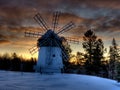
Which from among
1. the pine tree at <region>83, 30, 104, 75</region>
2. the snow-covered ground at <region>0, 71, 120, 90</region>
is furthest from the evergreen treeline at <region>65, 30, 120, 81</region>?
the snow-covered ground at <region>0, 71, 120, 90</region>

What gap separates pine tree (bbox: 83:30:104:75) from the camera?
61.5m

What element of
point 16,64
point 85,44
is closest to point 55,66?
point 85,44

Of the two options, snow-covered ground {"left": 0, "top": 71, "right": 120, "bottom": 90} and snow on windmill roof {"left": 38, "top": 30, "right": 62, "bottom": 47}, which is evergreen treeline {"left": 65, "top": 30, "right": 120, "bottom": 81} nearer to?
snow on windmill roof {"left": 38, "top": 30, "right": 62, "bottom": 47}

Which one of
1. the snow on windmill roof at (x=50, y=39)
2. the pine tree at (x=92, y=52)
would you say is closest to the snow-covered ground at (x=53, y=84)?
the snow on windmill roof at (x=50, y=39)

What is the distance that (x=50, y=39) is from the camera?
159 feet

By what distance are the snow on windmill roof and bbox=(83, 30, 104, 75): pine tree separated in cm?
1485

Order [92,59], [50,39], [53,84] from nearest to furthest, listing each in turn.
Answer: [53,84]
[50,39]
[92,59]

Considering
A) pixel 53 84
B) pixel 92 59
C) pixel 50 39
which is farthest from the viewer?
pixel 92 59

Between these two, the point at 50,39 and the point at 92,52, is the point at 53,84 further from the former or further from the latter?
the point at 92,52

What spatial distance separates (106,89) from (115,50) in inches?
2379

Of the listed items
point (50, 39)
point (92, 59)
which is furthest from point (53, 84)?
point (92, 59)

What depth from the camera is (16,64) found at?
3189 inches

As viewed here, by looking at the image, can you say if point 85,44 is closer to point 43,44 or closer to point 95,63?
point 95,63

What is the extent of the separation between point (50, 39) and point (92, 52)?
63.4ft
